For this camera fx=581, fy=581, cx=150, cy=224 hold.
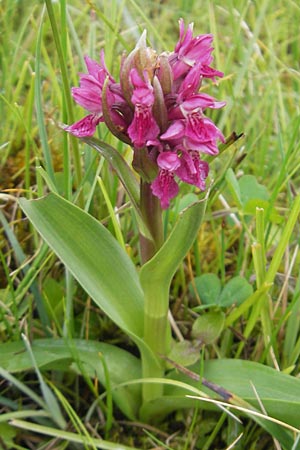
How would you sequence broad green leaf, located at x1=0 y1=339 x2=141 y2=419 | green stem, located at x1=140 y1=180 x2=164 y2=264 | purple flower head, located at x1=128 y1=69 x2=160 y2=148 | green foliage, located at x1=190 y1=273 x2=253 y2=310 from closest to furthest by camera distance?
purple flower head, located at x1=128 y1=69 x2=160 y2=148 → green stem, located at x1=140 y1=180 x2=164 y2=264 → broad green leaf, located at x1=0 y1=339 x2=141 y2=419 → green foliage, located at x1=190 y1=273 x2=253 y2=310

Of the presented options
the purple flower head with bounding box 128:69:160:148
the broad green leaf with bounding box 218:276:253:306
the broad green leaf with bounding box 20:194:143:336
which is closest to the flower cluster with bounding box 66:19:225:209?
the purple flower head with bounding box 128:69:160:148

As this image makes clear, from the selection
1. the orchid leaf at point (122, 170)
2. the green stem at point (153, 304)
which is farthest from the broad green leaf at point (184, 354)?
the orchid leaf at point (122, 170)

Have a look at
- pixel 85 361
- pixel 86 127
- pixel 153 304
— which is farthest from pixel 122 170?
pixel 85 361

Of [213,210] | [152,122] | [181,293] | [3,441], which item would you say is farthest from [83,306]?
[152,122]

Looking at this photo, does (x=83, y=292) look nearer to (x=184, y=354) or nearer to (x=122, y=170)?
(x=184, y=354)

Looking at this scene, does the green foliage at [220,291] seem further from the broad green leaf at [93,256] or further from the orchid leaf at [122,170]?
the orchid leaf at [122,170]

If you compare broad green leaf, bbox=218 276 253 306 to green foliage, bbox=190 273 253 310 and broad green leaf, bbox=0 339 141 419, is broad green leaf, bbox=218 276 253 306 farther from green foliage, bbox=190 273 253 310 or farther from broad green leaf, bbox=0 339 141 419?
broad green leaf, bbox=0 339 141 419
